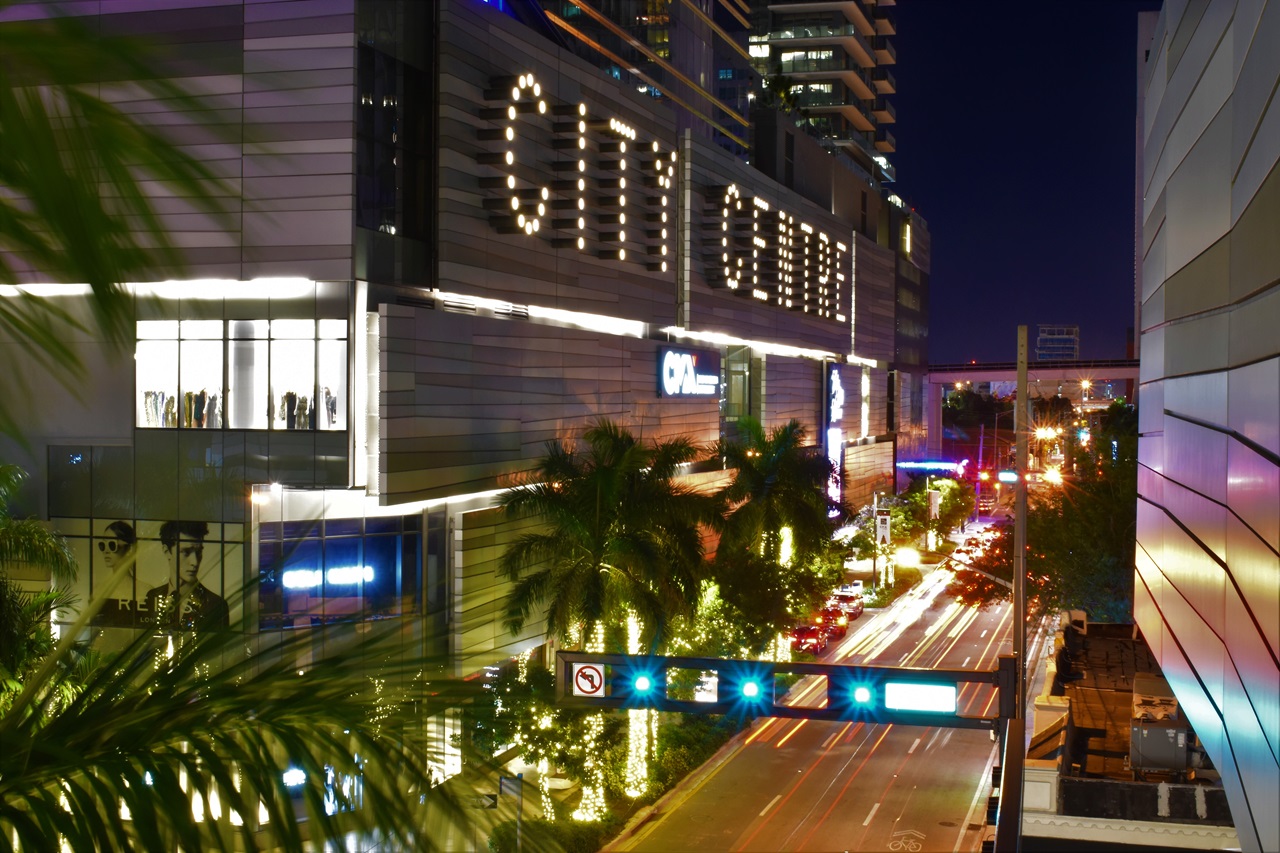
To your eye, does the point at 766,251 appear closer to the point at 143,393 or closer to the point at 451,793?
the point at 143,393

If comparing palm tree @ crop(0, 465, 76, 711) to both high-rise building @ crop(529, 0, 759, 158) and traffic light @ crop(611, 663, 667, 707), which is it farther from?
high-rise building @ crop(529, 0, 759, 158)

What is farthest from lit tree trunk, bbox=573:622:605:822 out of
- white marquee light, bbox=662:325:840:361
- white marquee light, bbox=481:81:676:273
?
white marquee light, bbox=662:325:840:361

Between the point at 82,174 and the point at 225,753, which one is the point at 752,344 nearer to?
the point at 225,753

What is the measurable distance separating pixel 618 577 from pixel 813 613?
18.7 m

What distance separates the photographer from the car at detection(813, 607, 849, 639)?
50953mm

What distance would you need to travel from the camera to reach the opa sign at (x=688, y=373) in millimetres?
44031

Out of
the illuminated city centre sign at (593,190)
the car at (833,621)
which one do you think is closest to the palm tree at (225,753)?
the illuminated city centre sign at (593,190)

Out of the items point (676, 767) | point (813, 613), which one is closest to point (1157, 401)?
point (676, 767)

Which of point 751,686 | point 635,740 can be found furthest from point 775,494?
point 751,686

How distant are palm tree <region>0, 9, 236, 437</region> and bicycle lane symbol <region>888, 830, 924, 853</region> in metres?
33.0

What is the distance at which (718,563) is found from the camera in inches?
1603

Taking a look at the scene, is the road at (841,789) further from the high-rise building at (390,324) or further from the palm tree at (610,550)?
the high-rise building at (390,324)

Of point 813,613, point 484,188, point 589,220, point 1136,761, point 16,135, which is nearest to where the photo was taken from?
point 16,135

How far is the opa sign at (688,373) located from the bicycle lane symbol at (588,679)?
25083mm
